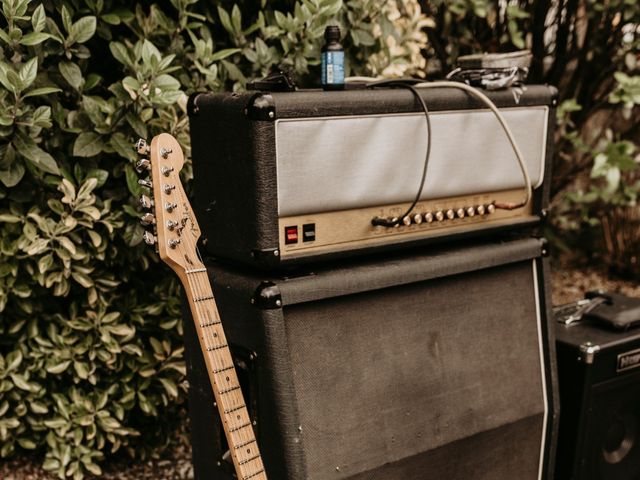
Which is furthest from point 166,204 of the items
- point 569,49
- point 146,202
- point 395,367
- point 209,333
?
point 569,49

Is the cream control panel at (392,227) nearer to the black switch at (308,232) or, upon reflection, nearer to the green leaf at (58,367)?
the black switch at (308,232)

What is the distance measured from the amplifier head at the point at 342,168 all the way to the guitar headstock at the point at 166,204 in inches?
6.1

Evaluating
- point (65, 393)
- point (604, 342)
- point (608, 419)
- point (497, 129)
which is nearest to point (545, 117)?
point (497, 129)

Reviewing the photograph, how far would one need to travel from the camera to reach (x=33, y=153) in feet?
5.56

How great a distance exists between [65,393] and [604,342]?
1.50m

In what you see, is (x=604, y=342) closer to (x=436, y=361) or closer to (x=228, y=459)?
(x=436, y=361)

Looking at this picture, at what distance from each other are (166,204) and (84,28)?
2.12 ft

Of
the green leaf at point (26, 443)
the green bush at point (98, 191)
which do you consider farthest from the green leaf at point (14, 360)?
the green leaf at point (26, 443)

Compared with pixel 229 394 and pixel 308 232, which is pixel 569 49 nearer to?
pixel 308 232

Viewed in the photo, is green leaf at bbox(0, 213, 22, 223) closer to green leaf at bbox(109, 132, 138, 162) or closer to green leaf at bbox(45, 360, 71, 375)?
green leaf at bbox(109, 132, 138, 162)

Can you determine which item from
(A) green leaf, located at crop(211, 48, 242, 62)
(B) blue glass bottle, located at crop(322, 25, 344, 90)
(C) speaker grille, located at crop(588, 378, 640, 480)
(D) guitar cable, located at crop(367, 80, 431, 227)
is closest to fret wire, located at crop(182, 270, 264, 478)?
(D) guitar cable, located at crop(367, 80, 431, 227)

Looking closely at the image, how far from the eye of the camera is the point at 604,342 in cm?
192

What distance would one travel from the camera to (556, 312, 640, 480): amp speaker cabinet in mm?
1916

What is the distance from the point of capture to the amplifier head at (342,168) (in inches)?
57.5
